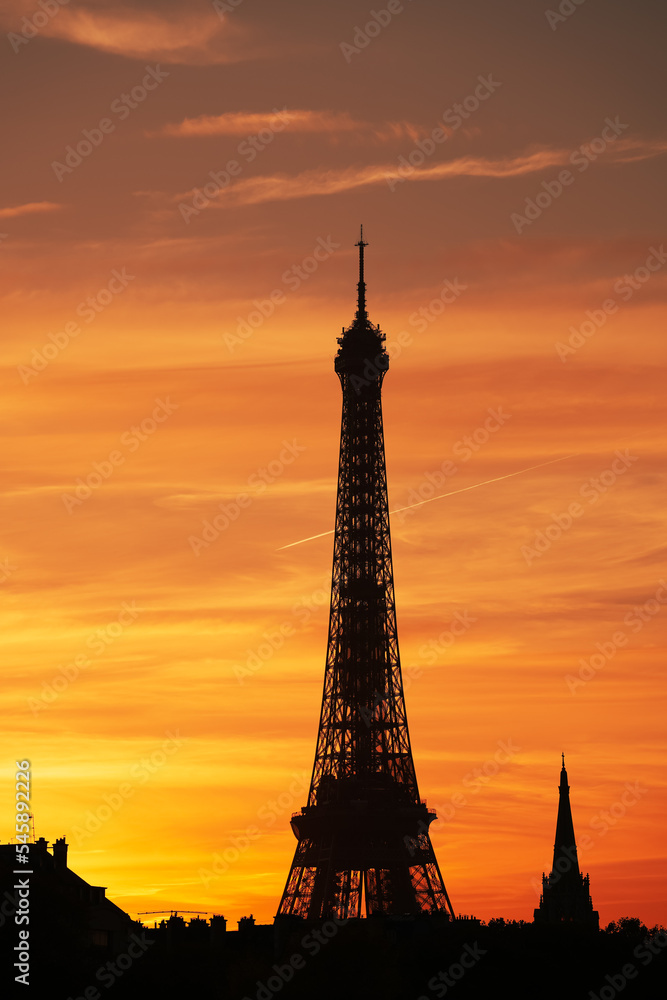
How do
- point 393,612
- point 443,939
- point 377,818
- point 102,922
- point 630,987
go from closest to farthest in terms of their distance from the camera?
point 630,987 < point 443,939 < point 102,922 < point 377,818 < point 393,612

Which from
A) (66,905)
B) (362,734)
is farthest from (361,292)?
(66,905)

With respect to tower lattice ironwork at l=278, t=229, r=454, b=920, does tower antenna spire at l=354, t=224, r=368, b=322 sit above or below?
above

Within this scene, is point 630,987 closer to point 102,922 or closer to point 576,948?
point 576,948

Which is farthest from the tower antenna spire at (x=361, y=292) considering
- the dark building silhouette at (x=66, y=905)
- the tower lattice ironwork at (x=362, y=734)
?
the dark building silhouette at (x=66, y=905)

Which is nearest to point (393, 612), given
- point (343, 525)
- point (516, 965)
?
point (343, 525)

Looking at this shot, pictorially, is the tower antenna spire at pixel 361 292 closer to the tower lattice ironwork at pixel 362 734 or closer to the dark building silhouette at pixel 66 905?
the tower lattice ironwork at pixel 362 734

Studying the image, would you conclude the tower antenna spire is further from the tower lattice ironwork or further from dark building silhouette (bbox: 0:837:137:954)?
dark building silhouette (bbox: 0:837:137:954)

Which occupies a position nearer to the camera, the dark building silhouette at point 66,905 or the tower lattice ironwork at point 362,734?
the dark building silhouette at point 66,905

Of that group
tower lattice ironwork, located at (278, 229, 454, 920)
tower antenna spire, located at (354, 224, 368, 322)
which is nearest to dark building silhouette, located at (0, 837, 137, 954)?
tower lattice ironwork, located at (278, 229, 454, 920)
